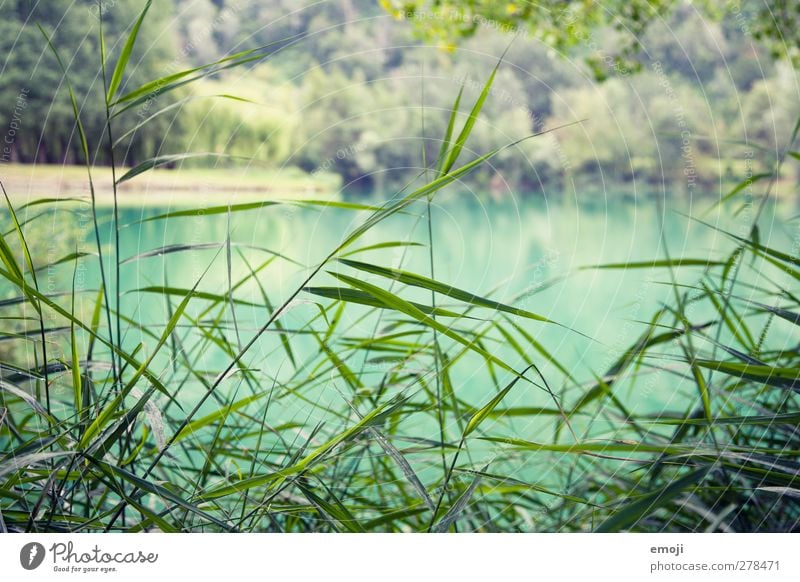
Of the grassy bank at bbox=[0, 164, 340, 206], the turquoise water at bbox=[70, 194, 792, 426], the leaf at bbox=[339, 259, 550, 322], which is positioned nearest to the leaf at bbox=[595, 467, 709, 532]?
the leaf at bbox=[339, 259, 550, 322]

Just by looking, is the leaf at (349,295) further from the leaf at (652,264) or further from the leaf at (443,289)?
the leaf at (652,264)

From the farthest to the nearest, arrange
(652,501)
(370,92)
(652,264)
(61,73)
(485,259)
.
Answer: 1. (485,259)
2. (370,92)
3. (61,73)
4. (652,264)
5. (652,501)

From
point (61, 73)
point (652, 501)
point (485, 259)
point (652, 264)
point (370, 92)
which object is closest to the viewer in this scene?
point (652, 501)

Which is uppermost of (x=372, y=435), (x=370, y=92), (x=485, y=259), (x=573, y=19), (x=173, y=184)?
(x=573, y=19)

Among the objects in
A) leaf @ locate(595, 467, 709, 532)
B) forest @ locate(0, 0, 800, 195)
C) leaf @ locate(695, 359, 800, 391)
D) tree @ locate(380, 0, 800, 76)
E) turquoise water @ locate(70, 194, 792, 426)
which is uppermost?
tree @ locate(380, 0, 800, 76)

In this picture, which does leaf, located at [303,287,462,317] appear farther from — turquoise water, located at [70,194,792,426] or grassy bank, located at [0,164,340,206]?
grassy bank, located at [0,164,340,206]

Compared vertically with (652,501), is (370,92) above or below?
above

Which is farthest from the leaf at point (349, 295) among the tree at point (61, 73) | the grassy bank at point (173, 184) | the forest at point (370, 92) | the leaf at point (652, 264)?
the tree at point (61, 73)

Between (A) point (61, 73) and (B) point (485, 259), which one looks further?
(B) point (485, 259)

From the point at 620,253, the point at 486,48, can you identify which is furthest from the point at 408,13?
the point at 620,253

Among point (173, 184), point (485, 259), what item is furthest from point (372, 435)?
point (485, 259)

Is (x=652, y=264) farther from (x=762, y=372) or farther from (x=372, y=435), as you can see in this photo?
(x=372, y=435)

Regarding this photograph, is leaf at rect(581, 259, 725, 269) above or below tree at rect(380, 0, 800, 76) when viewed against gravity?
below
